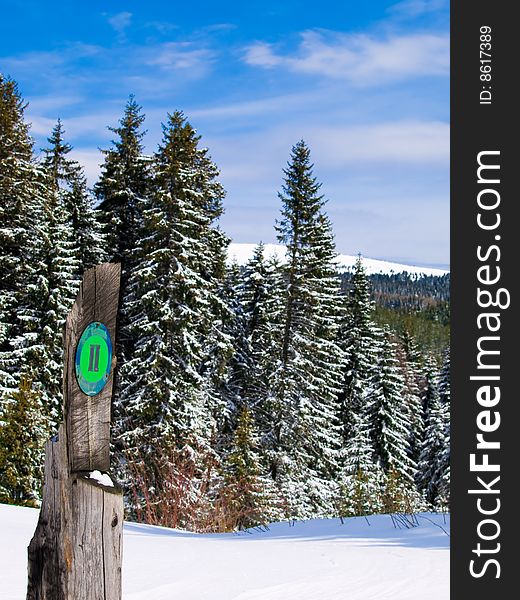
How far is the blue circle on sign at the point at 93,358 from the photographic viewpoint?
7.59ft

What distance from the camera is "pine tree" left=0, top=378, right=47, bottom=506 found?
507 inches

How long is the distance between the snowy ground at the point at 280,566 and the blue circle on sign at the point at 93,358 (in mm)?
1966

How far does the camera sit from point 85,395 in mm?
2332

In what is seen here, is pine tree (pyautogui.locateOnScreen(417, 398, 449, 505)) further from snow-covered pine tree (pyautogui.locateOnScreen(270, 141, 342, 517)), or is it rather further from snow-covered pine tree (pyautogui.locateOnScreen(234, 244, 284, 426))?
snow-covered pine tree (pyautogui.locateOnScreen(234, 244, 284, 426))

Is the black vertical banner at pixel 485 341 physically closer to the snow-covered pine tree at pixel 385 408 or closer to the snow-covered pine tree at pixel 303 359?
the snow-covered pine tree at pixel 303 359

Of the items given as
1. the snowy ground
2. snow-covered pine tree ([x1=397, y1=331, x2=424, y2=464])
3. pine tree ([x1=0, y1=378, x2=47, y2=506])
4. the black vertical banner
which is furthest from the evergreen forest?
the black vertical banner

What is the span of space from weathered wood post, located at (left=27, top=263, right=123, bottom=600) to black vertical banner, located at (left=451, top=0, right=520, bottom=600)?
5.34 ft

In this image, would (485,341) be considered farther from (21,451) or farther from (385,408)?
(385,408)

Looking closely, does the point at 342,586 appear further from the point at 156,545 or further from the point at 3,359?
the point at 3,359

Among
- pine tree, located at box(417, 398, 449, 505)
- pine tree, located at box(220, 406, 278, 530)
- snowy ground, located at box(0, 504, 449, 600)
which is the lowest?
pine tree, located at box(417, 398, 449, 505)

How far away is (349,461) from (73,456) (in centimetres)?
2535

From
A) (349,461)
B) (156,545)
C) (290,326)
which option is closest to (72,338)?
(156,545)

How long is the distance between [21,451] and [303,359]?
1214 cm

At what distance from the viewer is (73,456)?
2.31 m
